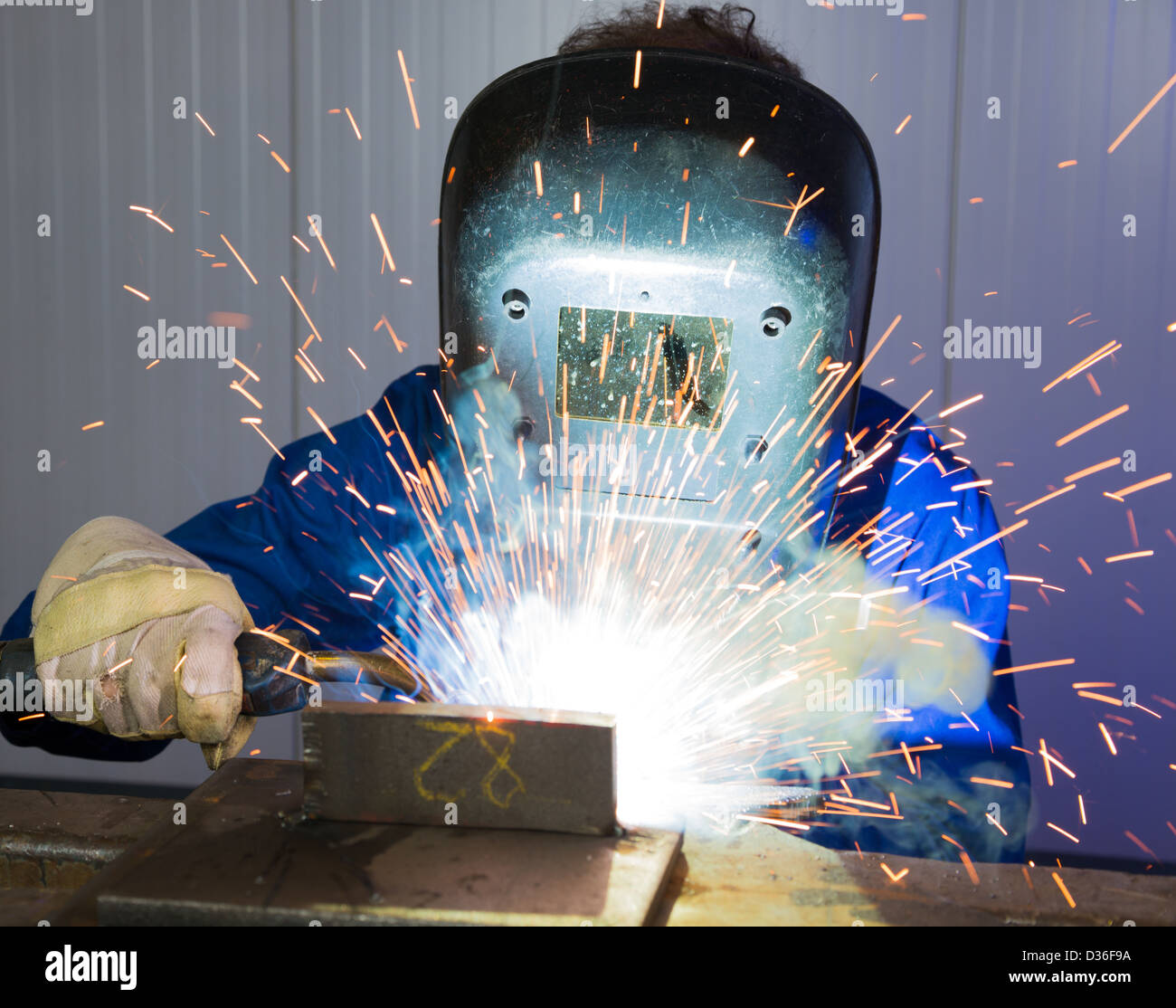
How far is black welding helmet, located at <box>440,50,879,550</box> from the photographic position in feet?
4.13

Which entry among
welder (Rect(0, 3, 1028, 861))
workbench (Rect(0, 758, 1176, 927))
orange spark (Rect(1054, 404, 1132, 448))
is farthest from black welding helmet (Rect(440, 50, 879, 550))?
orange spark (Rect(1054, 404, 1132, 448))

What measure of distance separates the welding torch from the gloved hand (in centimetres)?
3

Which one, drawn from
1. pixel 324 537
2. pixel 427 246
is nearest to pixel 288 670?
pixel 324 537

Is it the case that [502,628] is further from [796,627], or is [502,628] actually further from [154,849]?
[154,849]

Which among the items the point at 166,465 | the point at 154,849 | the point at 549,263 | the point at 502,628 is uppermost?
the point at 549,263

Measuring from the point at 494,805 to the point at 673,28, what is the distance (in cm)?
150

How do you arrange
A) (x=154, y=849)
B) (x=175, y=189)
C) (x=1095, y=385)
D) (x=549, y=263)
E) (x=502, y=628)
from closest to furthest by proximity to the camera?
(x=154, y=849), (x=549, y=263), (x=502, y=628), (x=1095, y=385), (x=175, y=189)

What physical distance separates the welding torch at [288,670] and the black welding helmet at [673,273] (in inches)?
14.1

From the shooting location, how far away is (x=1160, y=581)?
2.54m

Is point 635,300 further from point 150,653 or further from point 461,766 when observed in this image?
point 150,653

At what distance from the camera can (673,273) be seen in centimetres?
128

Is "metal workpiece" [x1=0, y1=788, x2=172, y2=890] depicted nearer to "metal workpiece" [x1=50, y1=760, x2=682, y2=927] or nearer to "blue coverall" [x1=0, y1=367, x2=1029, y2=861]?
"blue coverall" [x1=0, y1=367, x2=1029, y2=861]

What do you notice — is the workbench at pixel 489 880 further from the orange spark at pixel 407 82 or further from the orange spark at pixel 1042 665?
the orange spark at pixel 407 82

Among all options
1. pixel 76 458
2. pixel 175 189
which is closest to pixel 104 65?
pixel 175 189
